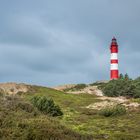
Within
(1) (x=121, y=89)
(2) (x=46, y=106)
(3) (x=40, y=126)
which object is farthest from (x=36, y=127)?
(1) (x=121, y=89)

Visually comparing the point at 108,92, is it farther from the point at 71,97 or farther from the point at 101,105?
the point at 101,105

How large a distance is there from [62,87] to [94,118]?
78161 mm

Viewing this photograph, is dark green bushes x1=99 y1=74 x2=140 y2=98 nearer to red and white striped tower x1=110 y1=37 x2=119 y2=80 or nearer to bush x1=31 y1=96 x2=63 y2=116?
red and white striped tower x1=110 y1=37 x2=119 y2=80

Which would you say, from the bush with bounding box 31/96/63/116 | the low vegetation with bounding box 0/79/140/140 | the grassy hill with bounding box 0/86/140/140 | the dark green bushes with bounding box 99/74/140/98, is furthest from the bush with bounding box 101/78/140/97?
the grassy hill with bounding box 0/86/140/140

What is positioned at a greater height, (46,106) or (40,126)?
(46,106)

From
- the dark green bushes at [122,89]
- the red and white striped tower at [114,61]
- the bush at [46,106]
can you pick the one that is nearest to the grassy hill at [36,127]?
the bush at [46,106]

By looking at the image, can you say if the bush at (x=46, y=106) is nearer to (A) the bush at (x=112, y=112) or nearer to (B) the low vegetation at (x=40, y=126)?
(B) the low vegetation at (x=40, y=126)

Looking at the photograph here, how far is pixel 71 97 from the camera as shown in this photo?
83312 millimetres

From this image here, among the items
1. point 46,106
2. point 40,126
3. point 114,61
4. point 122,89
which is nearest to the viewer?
point 40,126

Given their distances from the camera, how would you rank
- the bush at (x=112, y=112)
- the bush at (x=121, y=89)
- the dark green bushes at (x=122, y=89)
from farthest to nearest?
the bush at (x=121, y=89)
the dark green bushes at (x=122, y=89)
the bush at (x=112, y=112)

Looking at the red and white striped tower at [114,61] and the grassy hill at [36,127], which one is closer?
the grassy hill at [36,127]

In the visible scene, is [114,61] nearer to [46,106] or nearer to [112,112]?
[112,112]

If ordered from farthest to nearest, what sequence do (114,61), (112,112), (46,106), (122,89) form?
(114,61) → (122,89) → (112,112) → (46,106)

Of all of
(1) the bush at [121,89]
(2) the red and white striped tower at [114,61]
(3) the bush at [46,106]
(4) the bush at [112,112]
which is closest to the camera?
(3) the bush at [46,106]
